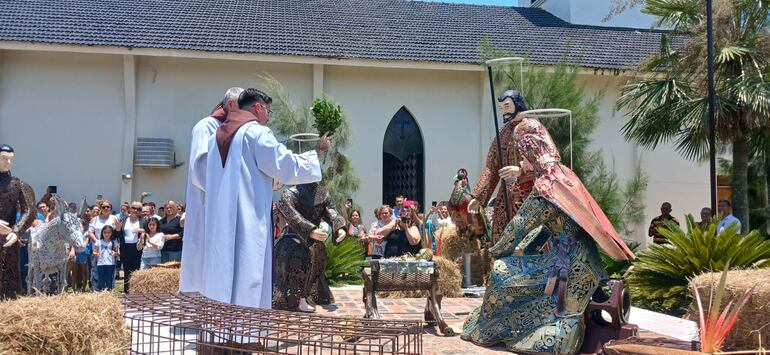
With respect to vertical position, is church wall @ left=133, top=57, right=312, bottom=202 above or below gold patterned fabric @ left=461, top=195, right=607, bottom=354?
above

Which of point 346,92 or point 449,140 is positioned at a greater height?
point 346,92

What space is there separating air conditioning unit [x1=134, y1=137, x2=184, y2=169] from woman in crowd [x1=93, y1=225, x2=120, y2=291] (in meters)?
5.49

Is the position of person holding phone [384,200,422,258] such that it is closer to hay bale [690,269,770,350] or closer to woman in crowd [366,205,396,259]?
woman in crowd [366,205,396,259]

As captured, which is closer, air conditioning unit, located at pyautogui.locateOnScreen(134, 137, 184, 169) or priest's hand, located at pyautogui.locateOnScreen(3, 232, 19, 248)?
priest's hand, located at pyautogui.locateOnScreen(3, 232, 19, 248)

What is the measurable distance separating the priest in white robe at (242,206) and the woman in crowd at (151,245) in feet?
21.0

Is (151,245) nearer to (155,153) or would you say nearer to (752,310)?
(155,153)

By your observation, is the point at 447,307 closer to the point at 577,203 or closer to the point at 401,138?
the point at 577,203

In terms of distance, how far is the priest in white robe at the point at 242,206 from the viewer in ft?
15.2

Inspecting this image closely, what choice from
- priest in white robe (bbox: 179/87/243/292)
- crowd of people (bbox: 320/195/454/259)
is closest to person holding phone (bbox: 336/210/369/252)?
crowd of people (bbox: 320/195/454/259)

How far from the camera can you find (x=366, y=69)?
18.0m

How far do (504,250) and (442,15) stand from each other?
55.8ft

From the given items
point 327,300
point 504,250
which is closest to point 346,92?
point 327,300

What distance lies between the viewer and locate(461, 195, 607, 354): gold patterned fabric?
5.49m

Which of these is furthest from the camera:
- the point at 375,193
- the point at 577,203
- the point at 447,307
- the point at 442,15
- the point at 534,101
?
the point at 442,15
